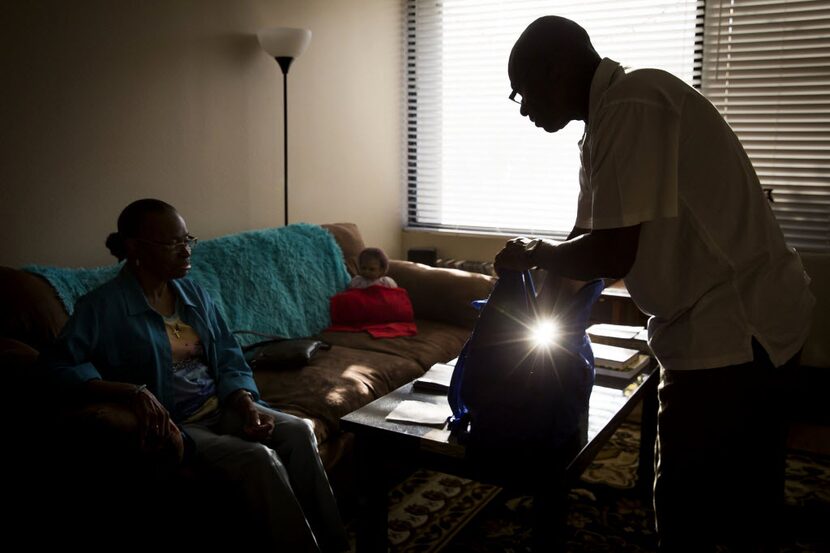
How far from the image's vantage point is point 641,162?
1.23 meters

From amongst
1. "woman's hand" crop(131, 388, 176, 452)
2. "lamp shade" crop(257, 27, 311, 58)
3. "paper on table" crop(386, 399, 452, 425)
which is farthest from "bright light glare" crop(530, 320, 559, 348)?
"lamp shade" crop(257, 27, 311, 58)

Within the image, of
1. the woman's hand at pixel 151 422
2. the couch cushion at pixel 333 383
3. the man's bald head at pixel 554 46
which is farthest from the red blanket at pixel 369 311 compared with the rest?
the man's bald head at pixel 554 46

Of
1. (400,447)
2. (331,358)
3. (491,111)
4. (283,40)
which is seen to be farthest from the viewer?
(491,111)

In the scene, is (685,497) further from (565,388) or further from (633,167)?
(633,167)

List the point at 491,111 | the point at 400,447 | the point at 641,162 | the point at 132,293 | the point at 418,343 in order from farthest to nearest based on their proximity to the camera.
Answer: the point at 491,111 < the point at 418,343 < the point at 132,293 < the point at 400,447 < the point at 641,162

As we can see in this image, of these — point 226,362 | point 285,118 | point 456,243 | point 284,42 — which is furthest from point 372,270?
point 226,362

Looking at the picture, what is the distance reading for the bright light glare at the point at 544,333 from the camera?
4.72 feet

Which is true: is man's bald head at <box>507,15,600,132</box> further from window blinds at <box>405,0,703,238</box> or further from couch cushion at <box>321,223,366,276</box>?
window blinds at <box>405,0,703,238</box>

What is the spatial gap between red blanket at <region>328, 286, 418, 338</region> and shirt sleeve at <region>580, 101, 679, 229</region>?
1962 mm

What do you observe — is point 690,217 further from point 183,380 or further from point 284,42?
point 284,42

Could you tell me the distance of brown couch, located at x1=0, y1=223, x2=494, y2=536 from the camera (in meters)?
1.66

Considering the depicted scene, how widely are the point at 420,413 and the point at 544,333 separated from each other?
0.45 metres

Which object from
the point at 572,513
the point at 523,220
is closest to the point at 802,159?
the point at 523,220

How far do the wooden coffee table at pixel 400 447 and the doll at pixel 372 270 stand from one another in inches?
52.9
